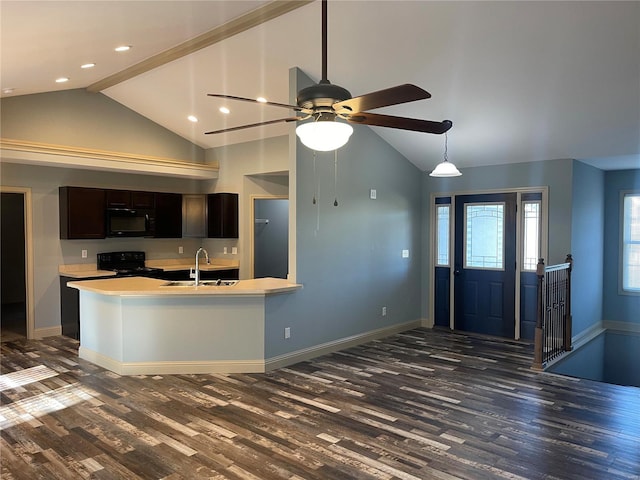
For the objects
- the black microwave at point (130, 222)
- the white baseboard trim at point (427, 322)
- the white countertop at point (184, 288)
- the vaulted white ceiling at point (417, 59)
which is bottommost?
the white baseboard trim at point (427, 322)

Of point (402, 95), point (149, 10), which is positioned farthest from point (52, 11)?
point (402, 95)

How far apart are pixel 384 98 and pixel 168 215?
5.64 m

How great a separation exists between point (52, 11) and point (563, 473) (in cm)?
460

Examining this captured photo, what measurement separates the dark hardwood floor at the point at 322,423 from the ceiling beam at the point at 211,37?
3.40 m

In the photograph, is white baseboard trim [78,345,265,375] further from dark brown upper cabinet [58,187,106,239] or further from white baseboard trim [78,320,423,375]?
dark brown upper cabinet [58,187,106,239]

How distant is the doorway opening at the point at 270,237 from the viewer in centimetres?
816

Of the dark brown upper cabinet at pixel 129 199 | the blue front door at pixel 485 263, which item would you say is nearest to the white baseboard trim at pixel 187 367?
the dark brown upper cabinet at pixel 129 199

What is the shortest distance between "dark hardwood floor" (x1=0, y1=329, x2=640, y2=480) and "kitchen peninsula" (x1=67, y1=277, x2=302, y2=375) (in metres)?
0.17

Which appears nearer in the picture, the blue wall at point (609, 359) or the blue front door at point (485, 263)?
the blue wall at point (609, 359)

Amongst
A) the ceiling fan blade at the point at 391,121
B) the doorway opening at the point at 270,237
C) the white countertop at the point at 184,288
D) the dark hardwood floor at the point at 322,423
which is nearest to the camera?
the dark hardwood floor at the point at 322,423

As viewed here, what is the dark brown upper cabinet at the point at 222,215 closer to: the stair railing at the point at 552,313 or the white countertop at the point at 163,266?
the white countertop at the point at 163,266

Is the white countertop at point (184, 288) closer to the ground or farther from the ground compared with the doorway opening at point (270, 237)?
closer to the ground

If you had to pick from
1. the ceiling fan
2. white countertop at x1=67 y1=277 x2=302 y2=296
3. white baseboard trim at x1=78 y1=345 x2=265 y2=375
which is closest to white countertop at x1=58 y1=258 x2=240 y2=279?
white countertop at x1=67 y1=277 x2=302 y2=296

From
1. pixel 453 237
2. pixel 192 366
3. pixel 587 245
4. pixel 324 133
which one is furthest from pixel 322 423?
pixel 587 245
